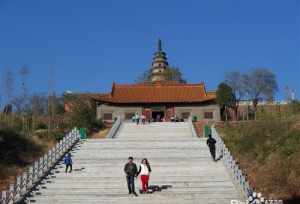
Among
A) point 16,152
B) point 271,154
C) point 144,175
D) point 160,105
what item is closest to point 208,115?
point 160,105

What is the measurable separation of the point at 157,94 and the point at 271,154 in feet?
96.6

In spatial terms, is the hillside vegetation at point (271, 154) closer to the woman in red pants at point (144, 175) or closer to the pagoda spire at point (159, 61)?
the woman in red pants at point (144, 175)

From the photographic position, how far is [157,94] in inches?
2137

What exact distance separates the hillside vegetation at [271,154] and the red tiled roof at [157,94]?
59.1ft

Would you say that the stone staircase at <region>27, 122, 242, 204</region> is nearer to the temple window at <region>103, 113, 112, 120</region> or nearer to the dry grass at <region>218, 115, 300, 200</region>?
the dry grass at <region>218, 115, 300, 200</region>

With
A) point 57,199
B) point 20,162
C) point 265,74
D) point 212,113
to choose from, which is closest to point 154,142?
point 20,162

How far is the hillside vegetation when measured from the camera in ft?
67.7

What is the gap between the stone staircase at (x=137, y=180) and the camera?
716 inches

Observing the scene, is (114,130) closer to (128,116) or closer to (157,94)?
(128,116)

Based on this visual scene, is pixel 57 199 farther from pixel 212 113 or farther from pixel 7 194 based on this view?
pixel 212 113

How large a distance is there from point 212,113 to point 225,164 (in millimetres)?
29878

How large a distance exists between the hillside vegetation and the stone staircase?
5.23ft

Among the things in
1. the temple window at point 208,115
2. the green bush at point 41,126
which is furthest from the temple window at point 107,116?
the green bush at point 41,126

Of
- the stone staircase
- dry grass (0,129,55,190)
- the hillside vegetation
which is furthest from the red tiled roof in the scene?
the stone staircase
